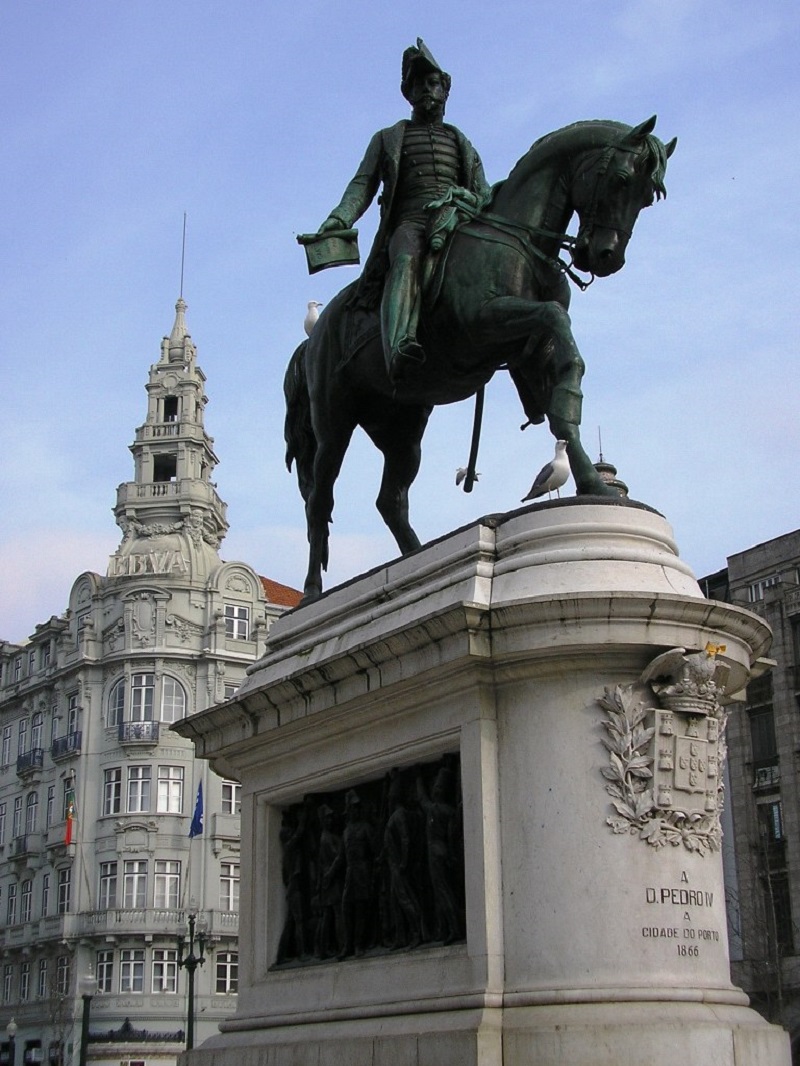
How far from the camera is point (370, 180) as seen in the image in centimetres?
1264

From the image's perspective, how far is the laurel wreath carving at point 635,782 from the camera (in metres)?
9.08

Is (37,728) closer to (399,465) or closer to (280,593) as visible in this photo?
(280,593)

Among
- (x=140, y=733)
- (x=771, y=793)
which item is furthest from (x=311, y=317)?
(x=140, y=733)

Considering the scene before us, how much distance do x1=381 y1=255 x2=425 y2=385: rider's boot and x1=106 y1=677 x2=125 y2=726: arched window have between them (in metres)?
51.2

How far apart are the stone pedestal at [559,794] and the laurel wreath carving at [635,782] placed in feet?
0.04

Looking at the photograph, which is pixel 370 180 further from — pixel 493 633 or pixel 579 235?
pixel 493 633

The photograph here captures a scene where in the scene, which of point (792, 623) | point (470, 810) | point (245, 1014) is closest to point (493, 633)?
point (470, 810)

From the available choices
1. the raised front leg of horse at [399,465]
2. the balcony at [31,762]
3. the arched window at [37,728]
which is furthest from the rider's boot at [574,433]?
the arched window at [37,728]

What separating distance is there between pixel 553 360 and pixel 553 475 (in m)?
0.88

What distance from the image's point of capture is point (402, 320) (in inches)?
441

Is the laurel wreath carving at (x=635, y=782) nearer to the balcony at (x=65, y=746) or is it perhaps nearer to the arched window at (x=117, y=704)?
the arched window at (x=117, y=704)

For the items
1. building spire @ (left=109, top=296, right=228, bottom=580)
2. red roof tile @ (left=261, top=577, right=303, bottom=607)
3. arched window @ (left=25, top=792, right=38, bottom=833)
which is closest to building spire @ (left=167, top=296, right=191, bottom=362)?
building spire @ (left=109, top=296, right=228, bottom=580)

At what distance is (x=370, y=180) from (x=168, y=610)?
50.6 meters

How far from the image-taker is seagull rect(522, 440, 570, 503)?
10.5 m
